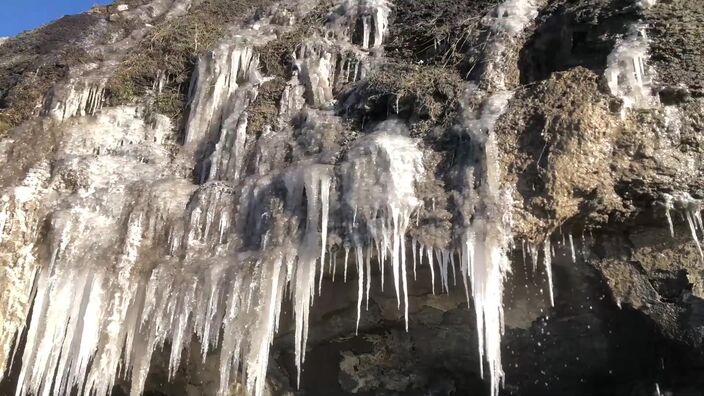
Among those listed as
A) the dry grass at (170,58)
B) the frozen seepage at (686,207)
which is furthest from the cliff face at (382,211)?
the dry grass at (170,58)

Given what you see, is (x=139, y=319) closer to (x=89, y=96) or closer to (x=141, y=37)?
(x=89, y=96)

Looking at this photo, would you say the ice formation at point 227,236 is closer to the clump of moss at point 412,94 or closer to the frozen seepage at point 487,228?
the frozen seepage at point 487,228

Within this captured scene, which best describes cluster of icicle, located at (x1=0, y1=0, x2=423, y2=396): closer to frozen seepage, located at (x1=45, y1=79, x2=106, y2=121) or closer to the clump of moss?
the clump of moss

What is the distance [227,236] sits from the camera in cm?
599

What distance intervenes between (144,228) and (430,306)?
308 centimetres

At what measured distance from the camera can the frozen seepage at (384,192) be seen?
5191 millimetres

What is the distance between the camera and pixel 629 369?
6.05 m

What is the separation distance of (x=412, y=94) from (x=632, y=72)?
2.02 m

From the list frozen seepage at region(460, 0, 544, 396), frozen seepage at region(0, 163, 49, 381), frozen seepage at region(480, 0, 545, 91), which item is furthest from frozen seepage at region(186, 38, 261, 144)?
frozen seepage at region(460, 0, 544, 396)

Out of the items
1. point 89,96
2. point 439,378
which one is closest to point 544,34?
point 439,378

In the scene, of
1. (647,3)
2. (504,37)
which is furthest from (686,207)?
(504,37)

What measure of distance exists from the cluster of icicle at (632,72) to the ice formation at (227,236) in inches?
36.0

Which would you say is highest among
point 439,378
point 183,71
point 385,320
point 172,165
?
point 183,71

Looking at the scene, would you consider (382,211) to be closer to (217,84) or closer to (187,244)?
(187,244)
